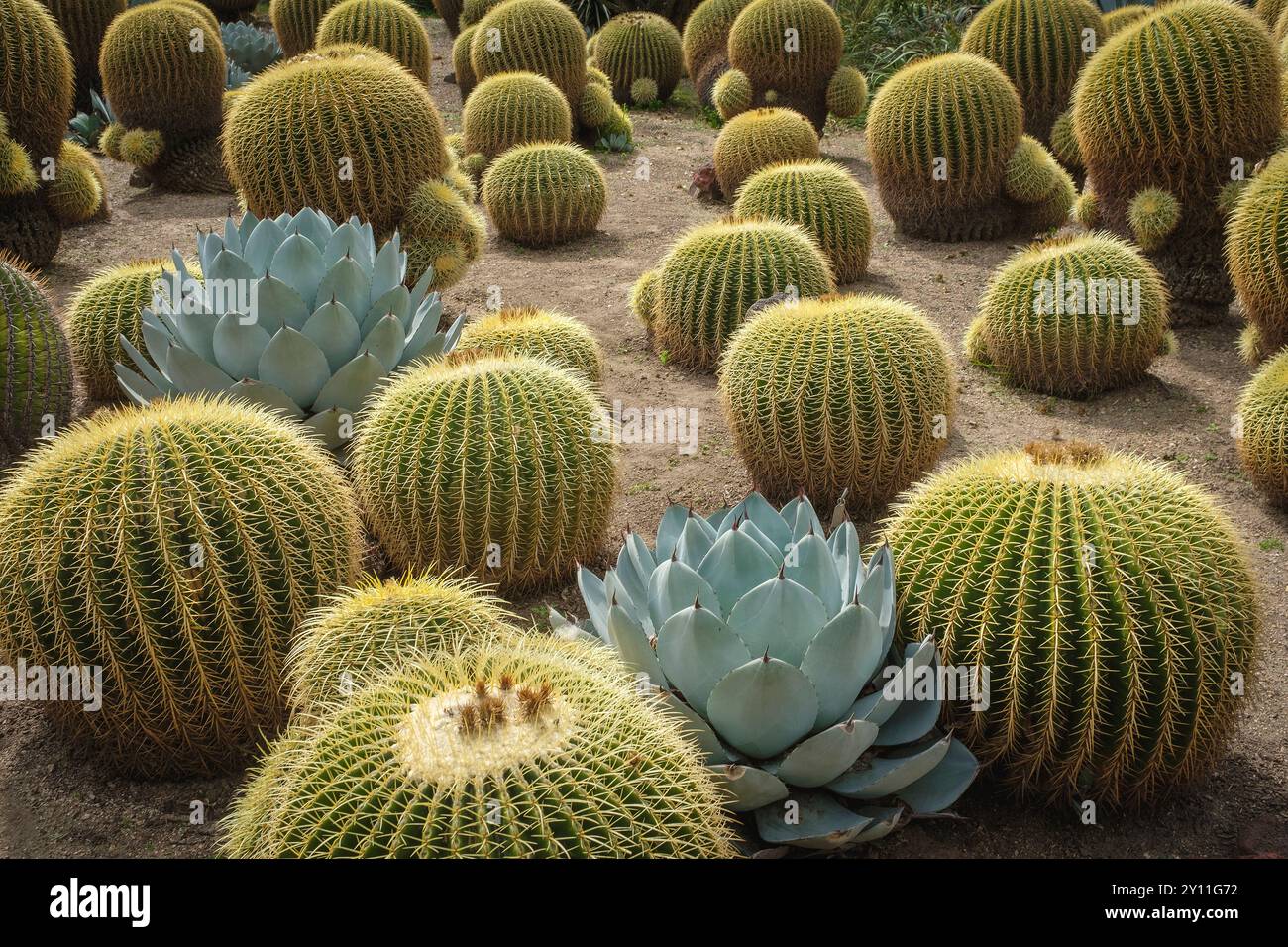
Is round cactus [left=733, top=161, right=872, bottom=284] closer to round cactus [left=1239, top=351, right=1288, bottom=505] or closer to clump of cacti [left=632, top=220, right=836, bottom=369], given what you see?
clump of cacti [left=632, top=220, right=836, bottom=369]

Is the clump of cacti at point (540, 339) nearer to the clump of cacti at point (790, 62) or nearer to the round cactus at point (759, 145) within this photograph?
the round cactus at point (759, 145)

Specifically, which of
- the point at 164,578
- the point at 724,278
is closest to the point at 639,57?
the point at 724,278

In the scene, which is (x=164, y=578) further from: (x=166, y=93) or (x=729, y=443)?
(x=166, y=93)

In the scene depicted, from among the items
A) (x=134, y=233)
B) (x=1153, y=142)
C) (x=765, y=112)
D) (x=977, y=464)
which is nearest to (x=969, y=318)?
(x=1153, y=142)

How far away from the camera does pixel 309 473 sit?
11.3ft

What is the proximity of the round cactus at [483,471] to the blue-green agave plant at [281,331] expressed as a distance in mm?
375

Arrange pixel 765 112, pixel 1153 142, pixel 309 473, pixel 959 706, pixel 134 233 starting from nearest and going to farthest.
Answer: pixel 959 706, pixel 309 473, pixel 1153 142, pixel 134 233, pixel 765 112

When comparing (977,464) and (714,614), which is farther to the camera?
(977,464)

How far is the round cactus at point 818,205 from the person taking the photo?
7492 mm

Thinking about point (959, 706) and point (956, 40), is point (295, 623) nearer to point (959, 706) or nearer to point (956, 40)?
point (959, 706)

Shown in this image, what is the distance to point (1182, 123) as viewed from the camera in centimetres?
667

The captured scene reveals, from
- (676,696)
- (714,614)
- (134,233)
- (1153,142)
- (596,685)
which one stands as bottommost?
(134,233)

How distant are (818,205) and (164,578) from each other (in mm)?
5506

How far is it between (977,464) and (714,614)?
0.97m
